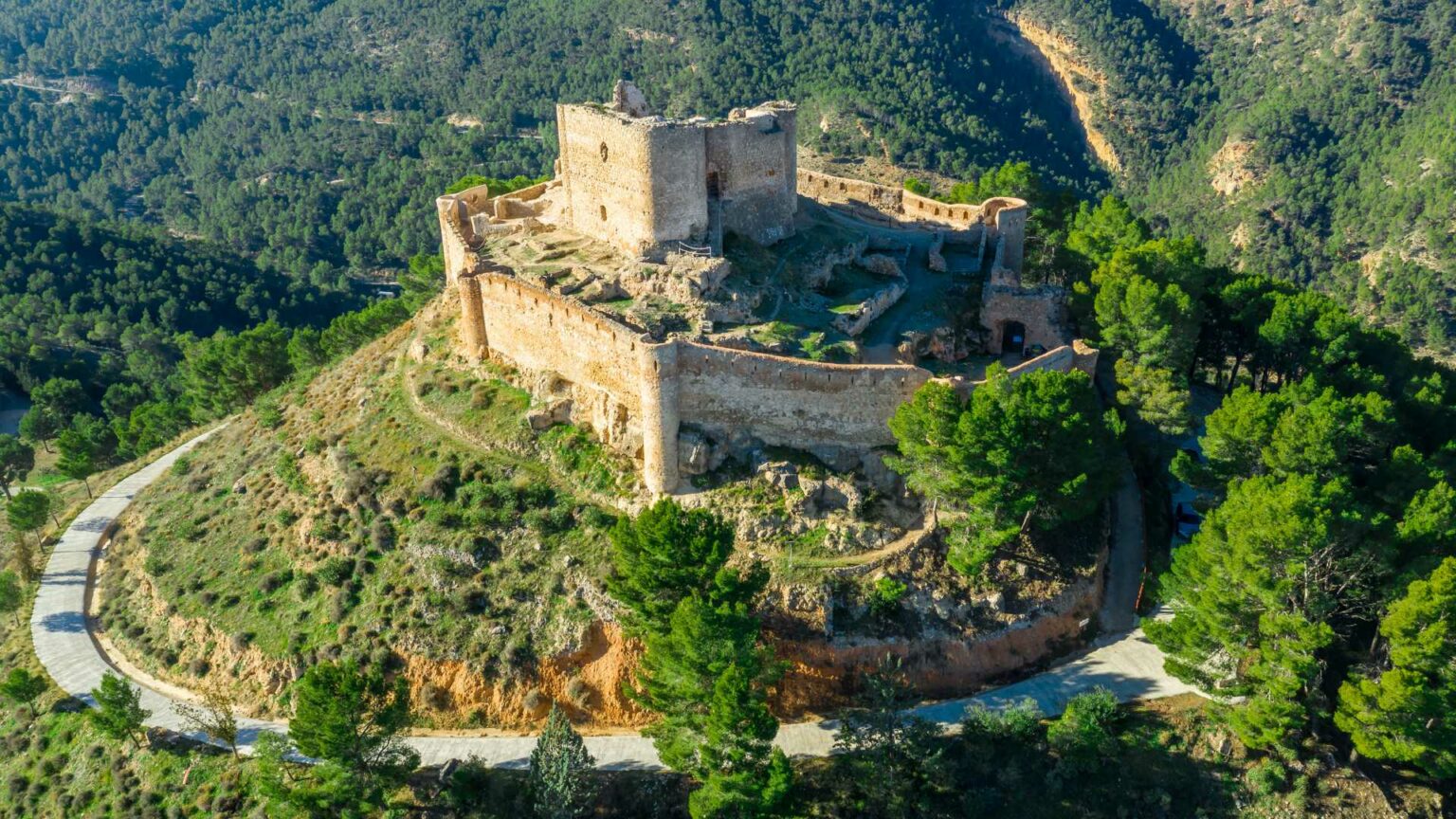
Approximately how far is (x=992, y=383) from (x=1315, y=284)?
7654 centimetres

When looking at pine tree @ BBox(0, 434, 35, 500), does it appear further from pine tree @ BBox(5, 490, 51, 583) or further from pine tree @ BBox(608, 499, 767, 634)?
pine tree @ BBox(608, 499, 767, 634)

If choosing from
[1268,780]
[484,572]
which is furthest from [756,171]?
[1268,780]

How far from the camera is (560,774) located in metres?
31.4

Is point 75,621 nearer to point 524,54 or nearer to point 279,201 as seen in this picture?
point 279,201

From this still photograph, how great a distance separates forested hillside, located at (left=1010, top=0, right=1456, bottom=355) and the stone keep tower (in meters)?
67.3

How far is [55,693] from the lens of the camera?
135ft

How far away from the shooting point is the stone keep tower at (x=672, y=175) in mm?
44438

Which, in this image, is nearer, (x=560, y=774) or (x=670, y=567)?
(x=560, y=774)

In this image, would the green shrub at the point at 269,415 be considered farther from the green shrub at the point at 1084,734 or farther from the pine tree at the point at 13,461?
the green shrub at the point at 1084,734

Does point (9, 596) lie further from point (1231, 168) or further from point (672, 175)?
point (1231, 168)

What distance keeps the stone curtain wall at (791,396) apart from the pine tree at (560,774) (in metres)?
12.5

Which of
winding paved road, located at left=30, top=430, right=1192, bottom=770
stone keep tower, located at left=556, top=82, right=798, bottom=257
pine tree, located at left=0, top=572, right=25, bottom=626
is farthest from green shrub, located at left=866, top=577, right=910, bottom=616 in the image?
pine tree, located at left=0, top=572, right=25, bottom=626

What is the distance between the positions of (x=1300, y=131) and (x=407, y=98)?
107714mm

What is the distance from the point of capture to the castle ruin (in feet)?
126
